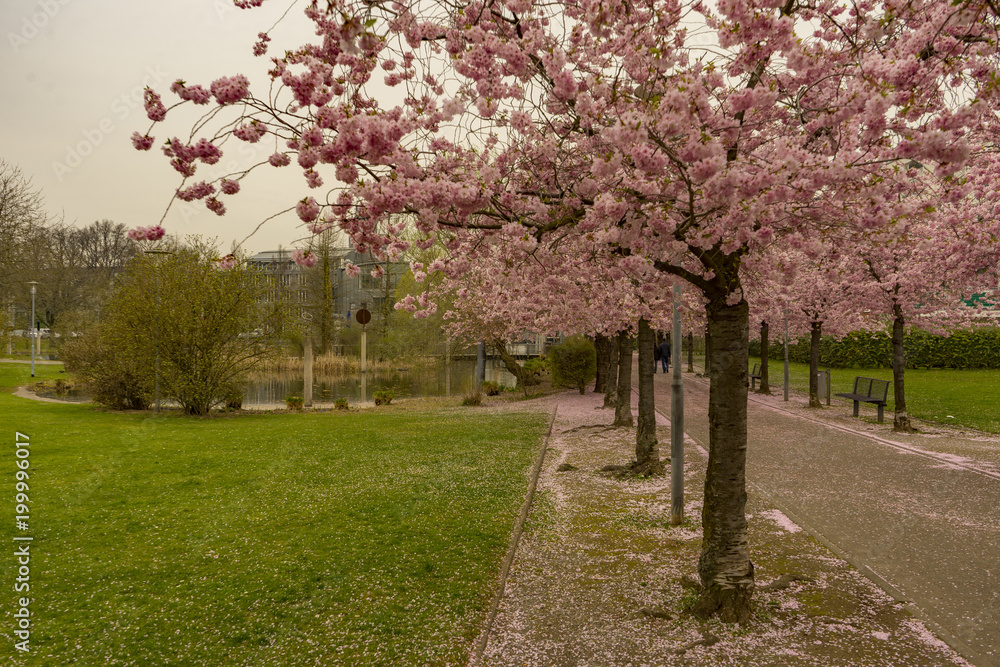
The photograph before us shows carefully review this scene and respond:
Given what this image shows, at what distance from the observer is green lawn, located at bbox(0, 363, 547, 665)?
447cm

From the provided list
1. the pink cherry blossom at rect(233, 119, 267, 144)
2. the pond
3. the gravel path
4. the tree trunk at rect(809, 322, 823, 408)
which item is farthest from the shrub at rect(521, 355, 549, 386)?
the pink cherry blossom at rect(233, 119, 267, 144)

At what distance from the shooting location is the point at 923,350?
34906 mm

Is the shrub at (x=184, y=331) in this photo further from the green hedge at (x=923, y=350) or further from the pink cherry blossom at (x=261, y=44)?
the green hedge at (x=923, y=350)

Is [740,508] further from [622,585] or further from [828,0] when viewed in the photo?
[828,0]

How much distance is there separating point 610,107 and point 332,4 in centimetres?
242

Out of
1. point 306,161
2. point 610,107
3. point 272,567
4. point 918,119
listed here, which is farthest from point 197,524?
→ point 918,119

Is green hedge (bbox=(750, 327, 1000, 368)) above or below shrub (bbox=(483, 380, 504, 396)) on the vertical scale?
above

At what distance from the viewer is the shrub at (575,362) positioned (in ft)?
80.8

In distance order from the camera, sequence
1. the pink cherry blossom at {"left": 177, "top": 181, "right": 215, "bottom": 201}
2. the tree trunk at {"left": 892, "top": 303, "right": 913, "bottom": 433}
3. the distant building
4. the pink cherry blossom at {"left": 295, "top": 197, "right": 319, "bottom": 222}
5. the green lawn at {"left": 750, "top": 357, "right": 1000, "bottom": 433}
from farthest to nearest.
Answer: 1. the distant building
2. the green lawn at {"left": 750, "top": 357, "right": 1000, "bottom": 433}
3. the tree trunk at {"left": 892, "top": 303, "right": 913, "bottom": 433}
4. the pink cherry blossom at {"left": 177, "top": 181, "right": 215, "bottom": 201}
5. the pink cherry blossom at {"left": 295, "top": 197, "right": 319, "bottom": 222}

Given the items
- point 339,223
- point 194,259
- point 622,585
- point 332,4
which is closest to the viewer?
point 332,4

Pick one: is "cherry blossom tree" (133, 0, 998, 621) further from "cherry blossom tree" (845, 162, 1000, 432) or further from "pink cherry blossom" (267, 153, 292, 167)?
"cherry blossom tree" (845, 162, 1000, 432)

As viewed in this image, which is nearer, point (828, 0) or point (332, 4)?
point (332, 4)

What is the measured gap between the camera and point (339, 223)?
5.98 metres

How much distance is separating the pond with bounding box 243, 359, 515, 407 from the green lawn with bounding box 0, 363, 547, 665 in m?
12.8
